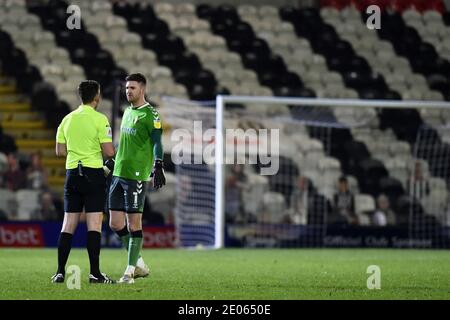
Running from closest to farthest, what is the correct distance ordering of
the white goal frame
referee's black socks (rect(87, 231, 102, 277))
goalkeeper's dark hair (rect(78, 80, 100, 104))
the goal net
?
goalkeeper's dark hair (rect(78, 80, 100, 104)) → referee's black socks (rect(87, 231, 102, 277)) → the white goal frame → the goal net

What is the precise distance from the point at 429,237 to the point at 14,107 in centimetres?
886

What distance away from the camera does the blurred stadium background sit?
68.4 feet

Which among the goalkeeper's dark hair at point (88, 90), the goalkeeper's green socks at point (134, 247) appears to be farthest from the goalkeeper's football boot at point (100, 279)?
the goalkeeper's dark hair at point (88, 90)

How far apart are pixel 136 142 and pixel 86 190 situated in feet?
2.17

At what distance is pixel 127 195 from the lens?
10594 millimetres

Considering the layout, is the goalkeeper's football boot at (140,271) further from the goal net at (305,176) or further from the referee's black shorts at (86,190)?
the goal net at (305,176)

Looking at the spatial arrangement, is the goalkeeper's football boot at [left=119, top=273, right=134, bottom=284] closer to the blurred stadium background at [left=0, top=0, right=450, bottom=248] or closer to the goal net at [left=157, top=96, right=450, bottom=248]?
the goal net at [left=157, top=96, right=450, bottom=248]

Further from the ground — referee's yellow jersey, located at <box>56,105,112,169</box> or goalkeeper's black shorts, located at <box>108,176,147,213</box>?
referee's yellow jersey, located at <box>56,105,112,169</box>

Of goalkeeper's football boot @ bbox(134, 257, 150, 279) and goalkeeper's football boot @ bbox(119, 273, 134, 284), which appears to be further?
goalkeeper's football boot @ bbox(134, 257, 150, 279)

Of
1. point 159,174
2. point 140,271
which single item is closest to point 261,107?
point 140,271

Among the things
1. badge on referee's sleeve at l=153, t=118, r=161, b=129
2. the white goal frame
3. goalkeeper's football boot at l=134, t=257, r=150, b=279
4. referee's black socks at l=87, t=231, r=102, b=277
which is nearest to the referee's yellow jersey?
badge on referee's sleeve at l=153, t=118, r=161, b=129

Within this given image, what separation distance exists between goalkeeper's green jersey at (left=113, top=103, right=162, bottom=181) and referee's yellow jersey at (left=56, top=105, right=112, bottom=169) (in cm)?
24

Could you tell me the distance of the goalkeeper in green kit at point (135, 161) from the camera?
10.5 metres
